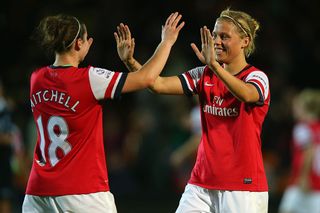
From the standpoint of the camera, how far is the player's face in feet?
16.6

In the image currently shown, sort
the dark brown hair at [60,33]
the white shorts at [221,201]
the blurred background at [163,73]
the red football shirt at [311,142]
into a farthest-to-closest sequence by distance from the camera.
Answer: the blurred background at [163,73]
the red football shirt at [311,142]
the white shorts at [221,201]
the dark brown hair at [60,33]

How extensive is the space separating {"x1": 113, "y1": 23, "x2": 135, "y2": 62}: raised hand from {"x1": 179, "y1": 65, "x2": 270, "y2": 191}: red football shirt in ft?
2.01

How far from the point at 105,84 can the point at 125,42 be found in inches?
19.8

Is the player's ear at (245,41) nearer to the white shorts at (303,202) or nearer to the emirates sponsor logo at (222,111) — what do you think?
the emirates sponsor logo at (222,111)

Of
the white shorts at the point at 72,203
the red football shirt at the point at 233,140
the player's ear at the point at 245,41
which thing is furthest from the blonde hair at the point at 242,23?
the white shorts at the point at 72,203

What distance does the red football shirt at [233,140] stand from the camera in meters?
4.99

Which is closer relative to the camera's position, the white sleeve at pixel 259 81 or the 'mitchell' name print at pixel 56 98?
the 'mitchell' name print at pixel 56 98

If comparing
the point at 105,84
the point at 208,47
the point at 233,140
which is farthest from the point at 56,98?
the point at 233,140

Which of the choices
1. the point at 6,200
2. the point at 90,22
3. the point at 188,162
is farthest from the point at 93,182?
the point at 90,22

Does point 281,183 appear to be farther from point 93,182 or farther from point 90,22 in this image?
point 93,182

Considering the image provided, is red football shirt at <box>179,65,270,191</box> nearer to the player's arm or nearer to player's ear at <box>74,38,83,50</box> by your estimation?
the player's arm

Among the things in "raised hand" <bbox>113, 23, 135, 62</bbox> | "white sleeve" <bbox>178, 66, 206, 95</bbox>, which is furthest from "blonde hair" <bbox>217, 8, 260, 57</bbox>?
"raised hand" <bbox>113, 23, 135, 62</bbox>

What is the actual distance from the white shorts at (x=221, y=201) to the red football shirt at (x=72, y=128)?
2.02 ft

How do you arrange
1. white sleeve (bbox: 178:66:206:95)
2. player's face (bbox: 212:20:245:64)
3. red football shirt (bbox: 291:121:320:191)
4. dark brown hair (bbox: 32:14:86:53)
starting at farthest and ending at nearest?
red football shirt (bbox: 291:121:320:191), white sleeve (bbox: 178:66:206:95), player's face (bbox: 212:20:245:64), dark brown hair (bbox: 32:14:86:53)
